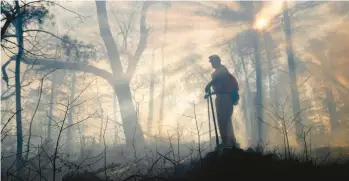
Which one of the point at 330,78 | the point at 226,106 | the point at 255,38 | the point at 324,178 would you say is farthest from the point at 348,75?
the point at 324,178

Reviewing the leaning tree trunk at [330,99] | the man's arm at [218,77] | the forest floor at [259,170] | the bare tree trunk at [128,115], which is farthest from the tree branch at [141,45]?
the leaning tree trunk at [330,99]

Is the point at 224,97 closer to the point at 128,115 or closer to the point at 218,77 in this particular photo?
the point at 218,77

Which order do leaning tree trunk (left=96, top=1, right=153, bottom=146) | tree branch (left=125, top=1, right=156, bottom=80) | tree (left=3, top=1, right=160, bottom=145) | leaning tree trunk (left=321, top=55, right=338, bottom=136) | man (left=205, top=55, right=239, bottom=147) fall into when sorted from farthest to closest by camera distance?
leaning tree trunk (left=321, top=55, right=338, bottom=136), tree branch (left=125, top=1, right=156, bottom=80), leaning tree trunk (left=96, top=1, right=153, bottom=146), tree (left=3, top=1, right=160, bottom=145), man (left=205, top=55, right=239, bottom=147)

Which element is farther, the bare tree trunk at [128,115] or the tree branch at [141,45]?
the tree branch at [141,45]

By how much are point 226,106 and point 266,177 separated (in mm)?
2675

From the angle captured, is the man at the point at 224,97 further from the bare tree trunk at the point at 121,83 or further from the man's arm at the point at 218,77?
the bare tree trunk at the point at 121,83

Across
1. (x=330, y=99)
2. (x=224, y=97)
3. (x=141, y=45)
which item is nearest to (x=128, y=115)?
(x=141, y=45)

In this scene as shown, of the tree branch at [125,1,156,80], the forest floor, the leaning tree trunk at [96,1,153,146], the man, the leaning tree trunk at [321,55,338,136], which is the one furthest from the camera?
the leaning tree trunk at [321,55,338,136]

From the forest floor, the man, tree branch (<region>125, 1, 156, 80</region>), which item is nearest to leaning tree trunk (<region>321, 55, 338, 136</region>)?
tree branch (<region>125, 1, 156, 80</region>)

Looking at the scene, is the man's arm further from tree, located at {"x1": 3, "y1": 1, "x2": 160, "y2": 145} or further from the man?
tree, located at {"x1": 3, "y1": 1, "x2": 160, "y2": 145}

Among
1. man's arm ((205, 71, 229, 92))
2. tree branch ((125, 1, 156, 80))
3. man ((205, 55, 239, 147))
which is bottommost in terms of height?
man ((205, 55, 239, 147))

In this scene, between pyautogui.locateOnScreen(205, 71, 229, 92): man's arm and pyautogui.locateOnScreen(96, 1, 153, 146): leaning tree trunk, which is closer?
pyautogui.locateOnScreen(205, 71, 229, 92): man's arm

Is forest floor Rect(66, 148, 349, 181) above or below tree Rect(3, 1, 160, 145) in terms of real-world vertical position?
below

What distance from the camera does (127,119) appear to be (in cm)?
1091
